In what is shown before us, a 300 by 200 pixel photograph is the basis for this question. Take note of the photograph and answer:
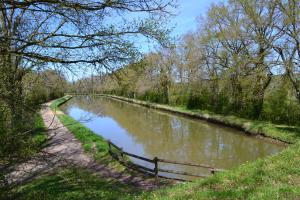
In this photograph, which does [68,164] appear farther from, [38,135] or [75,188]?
[38,135]

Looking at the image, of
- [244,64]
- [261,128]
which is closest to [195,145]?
[261,128]

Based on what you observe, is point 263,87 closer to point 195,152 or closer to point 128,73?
point 195,152

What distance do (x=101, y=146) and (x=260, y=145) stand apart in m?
9.05

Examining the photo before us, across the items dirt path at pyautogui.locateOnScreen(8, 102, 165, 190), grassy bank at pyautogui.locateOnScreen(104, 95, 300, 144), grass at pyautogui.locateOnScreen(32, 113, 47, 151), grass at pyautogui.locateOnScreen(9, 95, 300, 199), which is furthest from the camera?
grassy bank at pyautogui.locateOnScreen(104, 95, 300, 144)

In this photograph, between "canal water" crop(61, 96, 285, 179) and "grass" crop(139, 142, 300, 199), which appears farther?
"canal water" crop(61, 96, 285, 179)

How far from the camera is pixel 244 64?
2448cm

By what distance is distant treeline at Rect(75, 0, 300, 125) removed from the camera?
20.8m

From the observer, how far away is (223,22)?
29781 mm

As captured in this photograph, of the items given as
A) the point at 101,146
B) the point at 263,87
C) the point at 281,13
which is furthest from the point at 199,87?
the point at 101,146

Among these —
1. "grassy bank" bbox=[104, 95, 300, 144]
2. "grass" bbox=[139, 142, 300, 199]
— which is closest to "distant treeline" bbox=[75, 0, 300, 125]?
"grassy bank" bbox=[104, 95, 300, 144]

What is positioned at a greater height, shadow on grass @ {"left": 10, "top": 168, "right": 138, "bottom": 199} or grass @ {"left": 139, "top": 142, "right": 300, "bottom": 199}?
grass @ {"left": 139, "top": 142, "right": 300, "bottom": 199}

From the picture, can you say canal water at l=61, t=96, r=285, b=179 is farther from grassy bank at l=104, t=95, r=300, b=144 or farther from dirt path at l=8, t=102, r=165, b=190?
dirt path at l=8, t=102, r=165, b=190

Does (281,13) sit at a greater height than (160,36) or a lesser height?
greater

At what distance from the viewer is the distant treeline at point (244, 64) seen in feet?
68.2
